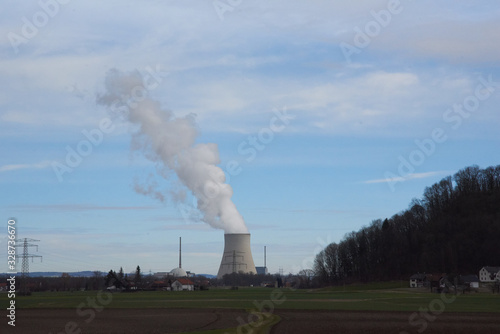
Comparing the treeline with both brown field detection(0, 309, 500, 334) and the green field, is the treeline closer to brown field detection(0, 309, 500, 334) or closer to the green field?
the green field

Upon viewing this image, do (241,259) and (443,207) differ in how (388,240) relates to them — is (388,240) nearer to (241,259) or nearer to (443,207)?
(443,207)

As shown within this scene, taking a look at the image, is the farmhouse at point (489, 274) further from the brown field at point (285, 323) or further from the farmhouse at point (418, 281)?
the brown field at point (285, 323)

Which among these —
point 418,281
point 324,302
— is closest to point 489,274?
point 418,281

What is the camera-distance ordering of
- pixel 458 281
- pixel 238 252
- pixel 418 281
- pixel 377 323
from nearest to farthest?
A: pixel 377 323, pixel 458 281, pixel 418 281, pixel 238 252

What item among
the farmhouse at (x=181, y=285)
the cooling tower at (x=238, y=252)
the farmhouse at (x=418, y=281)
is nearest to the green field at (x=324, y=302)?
the farmhouse at (x=418, y=281)

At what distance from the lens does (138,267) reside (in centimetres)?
13750

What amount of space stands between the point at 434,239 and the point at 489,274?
14.2 meters

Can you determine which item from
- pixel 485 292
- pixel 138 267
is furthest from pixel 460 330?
pixel 138 267

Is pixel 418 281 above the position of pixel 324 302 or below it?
above

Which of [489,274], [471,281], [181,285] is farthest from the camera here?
[181,285]

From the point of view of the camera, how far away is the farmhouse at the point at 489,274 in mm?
98938

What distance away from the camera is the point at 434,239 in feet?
372

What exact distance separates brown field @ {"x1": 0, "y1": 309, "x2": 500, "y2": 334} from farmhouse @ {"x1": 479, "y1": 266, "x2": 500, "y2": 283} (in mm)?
57904

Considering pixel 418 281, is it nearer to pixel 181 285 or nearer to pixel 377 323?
pixel 181 285
